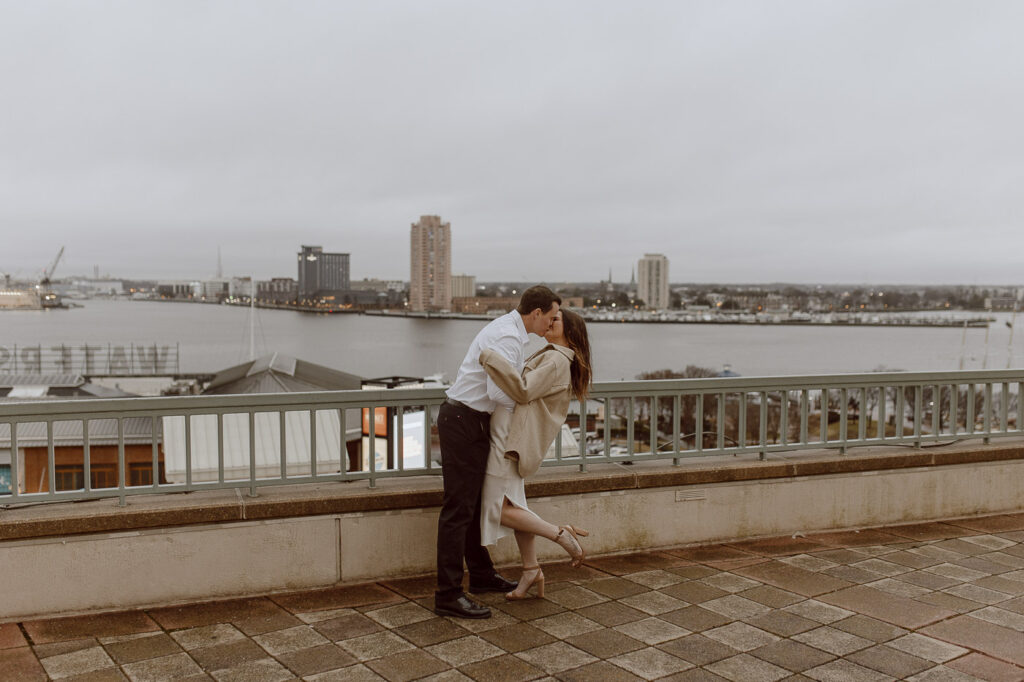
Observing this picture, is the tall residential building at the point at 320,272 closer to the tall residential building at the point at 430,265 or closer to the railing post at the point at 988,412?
the tall residential building at the point at 430,265

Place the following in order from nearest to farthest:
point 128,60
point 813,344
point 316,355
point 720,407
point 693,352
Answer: point 720,407 → point 128,60 → point 316,355 → point 693,352 → point 813,344

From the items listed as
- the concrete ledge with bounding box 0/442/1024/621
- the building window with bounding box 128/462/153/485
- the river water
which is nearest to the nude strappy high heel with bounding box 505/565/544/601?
the concrete ledge with bounding box 0/442/1024/621

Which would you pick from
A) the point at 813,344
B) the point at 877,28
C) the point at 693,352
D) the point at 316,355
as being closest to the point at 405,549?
the point at 877,28

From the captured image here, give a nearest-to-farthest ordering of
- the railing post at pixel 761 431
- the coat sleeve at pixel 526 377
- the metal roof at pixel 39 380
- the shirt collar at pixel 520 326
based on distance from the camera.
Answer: the coat sleeve at pixel 526 377 < the shirt collar at pixel 520 326 < the railing post at pixel 761 431 < the metal roof at pixel 39 380

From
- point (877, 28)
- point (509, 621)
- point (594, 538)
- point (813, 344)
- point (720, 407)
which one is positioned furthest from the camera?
point (813, 344)

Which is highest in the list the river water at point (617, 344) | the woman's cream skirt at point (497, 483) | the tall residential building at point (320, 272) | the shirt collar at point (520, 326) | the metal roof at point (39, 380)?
the tall residential building at point (320, 272)

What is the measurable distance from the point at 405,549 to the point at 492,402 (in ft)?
4.04

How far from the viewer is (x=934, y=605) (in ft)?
15.0

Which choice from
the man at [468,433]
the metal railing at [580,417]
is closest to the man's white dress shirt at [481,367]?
the man at [468,433]

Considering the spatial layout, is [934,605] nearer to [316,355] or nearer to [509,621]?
[509,621]

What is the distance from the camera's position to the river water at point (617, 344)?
10212cm

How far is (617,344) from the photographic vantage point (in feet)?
426

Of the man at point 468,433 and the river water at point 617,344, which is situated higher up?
the man at point 468,433

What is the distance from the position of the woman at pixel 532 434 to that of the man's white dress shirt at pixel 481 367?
82 millimetres
